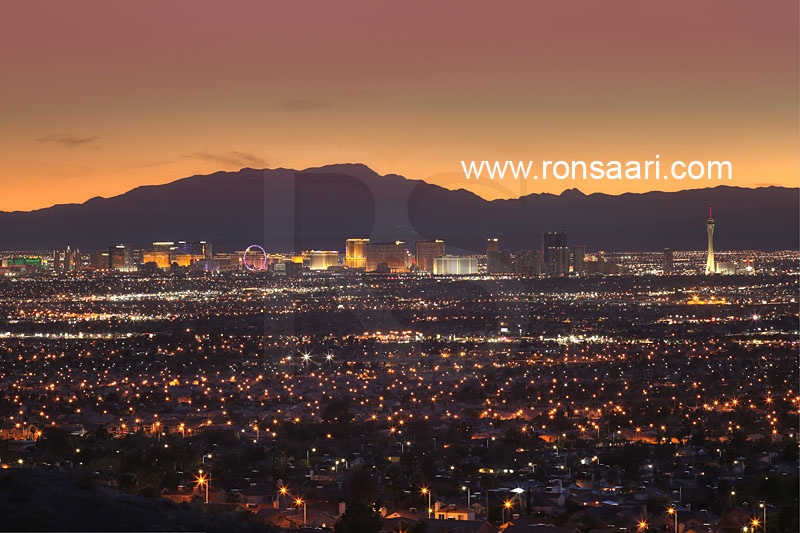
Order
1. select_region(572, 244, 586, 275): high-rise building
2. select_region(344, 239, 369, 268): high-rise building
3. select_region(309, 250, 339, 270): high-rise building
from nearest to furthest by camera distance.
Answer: select_region(572, 244, 586, 275): high-rise building
select_region(309, 250, 339, 270): high-rise building
select_region(344, 239, 369, 268): high-rise building

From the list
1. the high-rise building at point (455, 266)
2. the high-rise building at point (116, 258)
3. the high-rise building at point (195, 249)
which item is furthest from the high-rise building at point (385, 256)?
the high-rise building at point (116, 258)

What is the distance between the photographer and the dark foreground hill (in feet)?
41.1

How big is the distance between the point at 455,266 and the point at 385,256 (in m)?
11.6

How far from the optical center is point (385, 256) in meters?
153

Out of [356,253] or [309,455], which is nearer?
[309,455]

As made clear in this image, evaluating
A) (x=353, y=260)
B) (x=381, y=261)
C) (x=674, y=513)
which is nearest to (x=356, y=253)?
(x=353, y=260)

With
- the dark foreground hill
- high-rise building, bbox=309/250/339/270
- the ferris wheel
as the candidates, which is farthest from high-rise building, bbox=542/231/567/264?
the dark foreground hill

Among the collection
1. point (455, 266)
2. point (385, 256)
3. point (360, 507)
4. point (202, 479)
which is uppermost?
point (385, 256)

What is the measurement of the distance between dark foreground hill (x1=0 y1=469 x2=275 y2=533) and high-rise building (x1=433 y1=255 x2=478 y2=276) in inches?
4980

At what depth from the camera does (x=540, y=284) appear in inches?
4857

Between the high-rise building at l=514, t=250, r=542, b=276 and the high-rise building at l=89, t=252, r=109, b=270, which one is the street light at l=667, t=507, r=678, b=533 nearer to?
the high-rise building at l=514, t=250, r=542, b=276

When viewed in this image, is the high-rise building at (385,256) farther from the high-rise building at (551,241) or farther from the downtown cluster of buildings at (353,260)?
the high-rise building at (551,241)

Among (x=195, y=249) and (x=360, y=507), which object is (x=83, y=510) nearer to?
(x=360, y=507)

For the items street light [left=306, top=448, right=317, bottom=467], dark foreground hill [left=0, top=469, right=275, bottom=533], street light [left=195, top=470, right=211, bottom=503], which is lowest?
street light [left=306, top=448, right=317, bottom=467]
